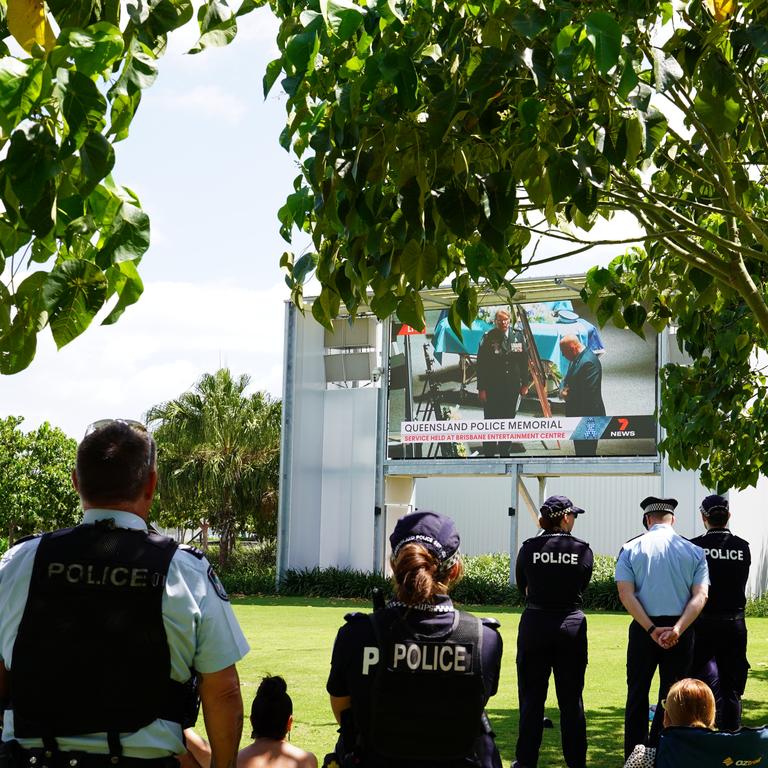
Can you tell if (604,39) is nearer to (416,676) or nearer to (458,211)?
(458,211)

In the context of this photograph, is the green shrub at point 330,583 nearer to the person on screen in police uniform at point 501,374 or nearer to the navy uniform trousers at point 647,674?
the person on screen in police uniform at point 501,374

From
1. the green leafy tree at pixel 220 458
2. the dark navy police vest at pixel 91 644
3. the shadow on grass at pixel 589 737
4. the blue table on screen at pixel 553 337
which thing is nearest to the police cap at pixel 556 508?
the shadow on grass at pixel 589 737

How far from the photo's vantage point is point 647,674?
25.9ft

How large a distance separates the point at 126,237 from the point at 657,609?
5.99 m

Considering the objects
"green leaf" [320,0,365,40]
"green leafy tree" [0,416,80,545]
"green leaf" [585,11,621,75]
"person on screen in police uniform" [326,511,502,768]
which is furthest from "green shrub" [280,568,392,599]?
"green leaf" [585,11,621,75]

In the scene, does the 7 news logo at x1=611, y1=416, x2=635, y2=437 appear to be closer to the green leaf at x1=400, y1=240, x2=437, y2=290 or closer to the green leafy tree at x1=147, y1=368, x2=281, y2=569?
the green leafy tree at x1=147, y1=368, x2=281, y2=569

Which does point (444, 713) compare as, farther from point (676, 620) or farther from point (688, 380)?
point (688, 380)

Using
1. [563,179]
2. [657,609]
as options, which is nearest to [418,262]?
[563,179]

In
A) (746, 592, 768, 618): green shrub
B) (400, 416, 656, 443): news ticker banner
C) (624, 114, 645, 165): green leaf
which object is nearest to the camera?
(624, 114, 645, 165): green leaf

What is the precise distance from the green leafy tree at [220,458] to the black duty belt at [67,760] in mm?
34965

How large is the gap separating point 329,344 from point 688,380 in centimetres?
2607

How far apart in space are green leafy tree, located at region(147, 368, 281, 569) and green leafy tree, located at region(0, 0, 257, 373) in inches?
1398

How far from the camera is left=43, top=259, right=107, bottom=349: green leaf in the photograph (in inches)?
101

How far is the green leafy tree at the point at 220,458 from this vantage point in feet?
126
